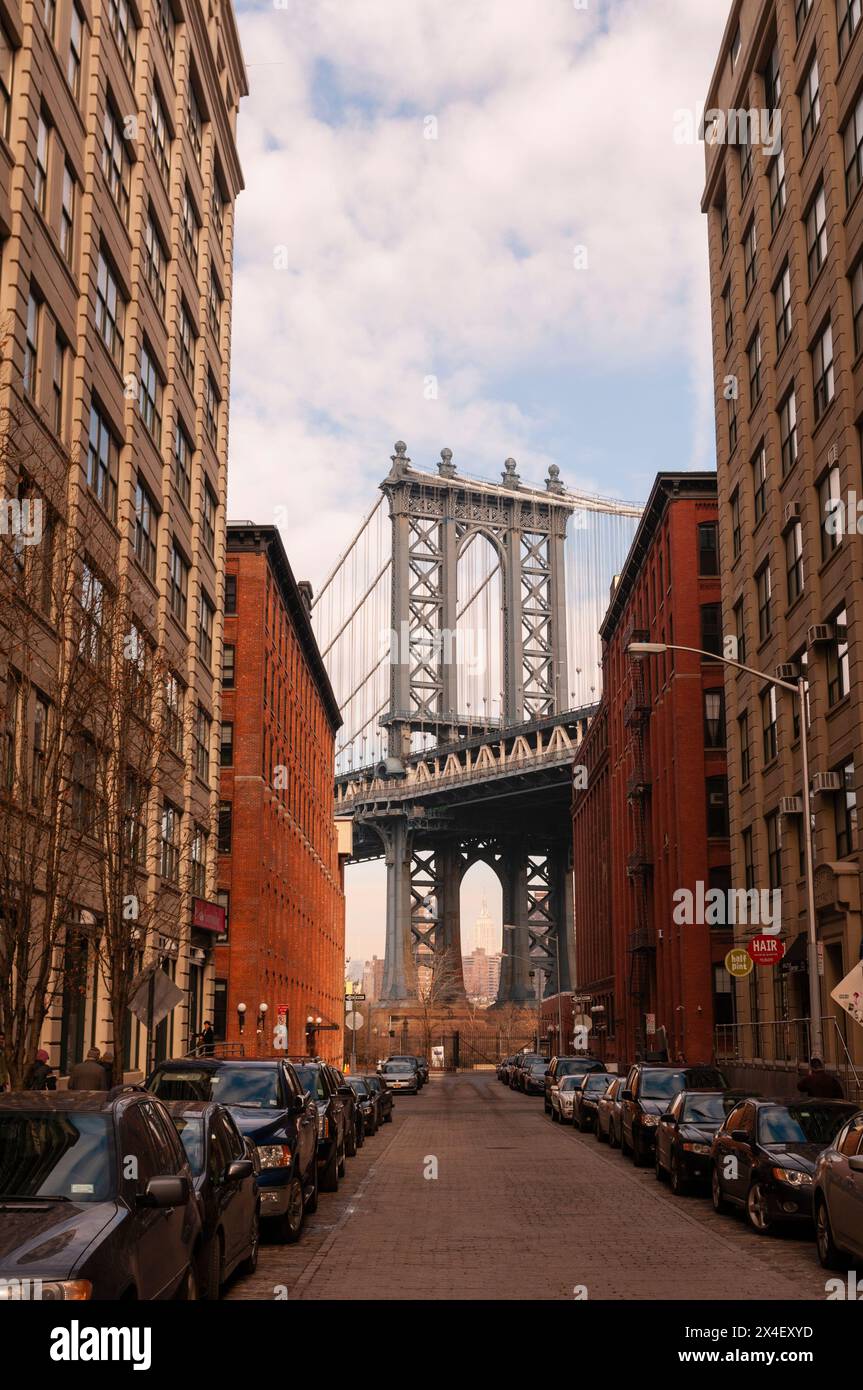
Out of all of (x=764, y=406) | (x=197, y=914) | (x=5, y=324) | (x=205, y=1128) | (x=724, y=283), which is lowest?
(x=205, y=1128)

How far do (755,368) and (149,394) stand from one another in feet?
54.2

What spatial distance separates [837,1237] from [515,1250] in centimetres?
322

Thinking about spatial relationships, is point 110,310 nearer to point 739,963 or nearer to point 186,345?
point 186,345

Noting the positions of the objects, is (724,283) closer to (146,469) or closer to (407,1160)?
(146,469)

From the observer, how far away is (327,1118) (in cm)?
2058

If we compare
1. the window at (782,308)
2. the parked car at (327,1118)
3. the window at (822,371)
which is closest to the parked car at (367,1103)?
the parked car at (327,1118)

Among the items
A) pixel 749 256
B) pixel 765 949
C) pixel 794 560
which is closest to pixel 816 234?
pixel 794 560

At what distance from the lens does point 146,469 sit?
37.6 m

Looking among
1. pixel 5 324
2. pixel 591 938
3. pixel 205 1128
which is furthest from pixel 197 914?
pixel 591 938

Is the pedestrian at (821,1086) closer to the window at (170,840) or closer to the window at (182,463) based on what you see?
the window at (170,840)

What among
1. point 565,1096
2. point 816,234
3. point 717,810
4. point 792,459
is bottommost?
point 565,1096

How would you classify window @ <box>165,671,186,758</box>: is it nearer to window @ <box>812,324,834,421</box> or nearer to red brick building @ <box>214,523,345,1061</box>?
window @ <box>812,324,834,421</box>

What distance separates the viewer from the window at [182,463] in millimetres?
42206

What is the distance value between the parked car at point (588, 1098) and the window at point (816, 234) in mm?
19288
